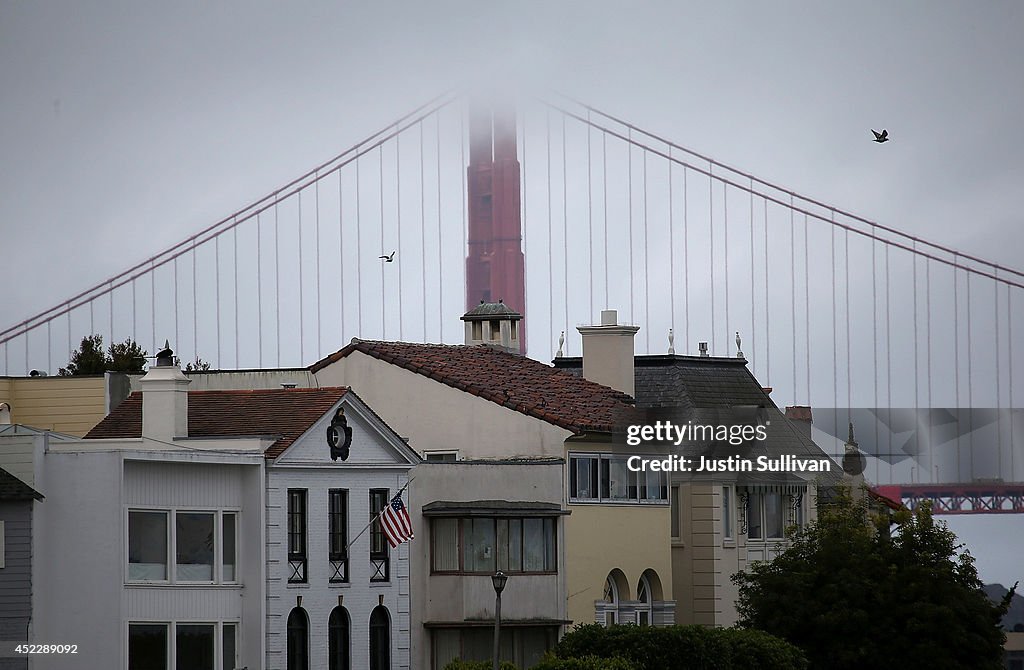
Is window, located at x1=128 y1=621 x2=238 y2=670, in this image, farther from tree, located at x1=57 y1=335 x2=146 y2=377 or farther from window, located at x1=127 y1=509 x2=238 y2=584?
tree, located at x1=57 y1=335 x2=146 y2=377

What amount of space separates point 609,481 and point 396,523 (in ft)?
41.7

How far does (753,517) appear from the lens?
85750 millimetres

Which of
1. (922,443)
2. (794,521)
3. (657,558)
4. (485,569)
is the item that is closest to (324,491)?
(485,569)

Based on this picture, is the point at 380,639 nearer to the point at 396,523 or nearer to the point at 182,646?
the point at 396,523

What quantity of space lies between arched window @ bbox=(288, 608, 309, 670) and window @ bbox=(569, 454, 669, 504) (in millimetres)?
12493

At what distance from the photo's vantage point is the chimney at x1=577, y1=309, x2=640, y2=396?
277 feet

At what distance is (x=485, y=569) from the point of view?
71188 mm

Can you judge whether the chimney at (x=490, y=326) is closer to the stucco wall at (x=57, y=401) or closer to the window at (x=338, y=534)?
the stucco wall at (x=57, y=401)

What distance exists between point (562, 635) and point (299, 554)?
11.3 meters

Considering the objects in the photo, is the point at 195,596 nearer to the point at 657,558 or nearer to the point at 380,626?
the point at 380,626

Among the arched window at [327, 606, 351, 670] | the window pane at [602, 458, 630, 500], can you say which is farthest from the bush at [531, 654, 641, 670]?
the window pane at [602, 458, 630, 500]

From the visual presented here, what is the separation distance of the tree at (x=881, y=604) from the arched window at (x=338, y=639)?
53.4 feet

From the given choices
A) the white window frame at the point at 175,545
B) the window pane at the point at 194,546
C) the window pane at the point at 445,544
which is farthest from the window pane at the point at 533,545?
the window pane at the point at 194,546

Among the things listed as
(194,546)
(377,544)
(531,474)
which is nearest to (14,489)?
(194,546)
